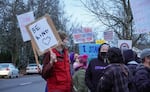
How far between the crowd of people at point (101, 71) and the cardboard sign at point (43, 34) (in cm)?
12

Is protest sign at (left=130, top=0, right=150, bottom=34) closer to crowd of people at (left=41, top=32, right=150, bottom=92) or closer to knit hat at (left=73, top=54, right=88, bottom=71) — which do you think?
crowd of people at (left=41, top=32, right=150, bottom=92)

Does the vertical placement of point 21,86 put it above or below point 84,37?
below

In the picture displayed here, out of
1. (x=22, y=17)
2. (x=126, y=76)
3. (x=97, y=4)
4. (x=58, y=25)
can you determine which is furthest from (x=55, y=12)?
(x=126, y=76)

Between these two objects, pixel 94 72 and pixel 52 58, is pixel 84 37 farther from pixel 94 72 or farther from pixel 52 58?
pixel 52 58

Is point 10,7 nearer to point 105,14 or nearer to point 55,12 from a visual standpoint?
point 55,12

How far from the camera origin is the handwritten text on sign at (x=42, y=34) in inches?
288

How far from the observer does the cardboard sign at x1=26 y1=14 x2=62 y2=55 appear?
7270mm

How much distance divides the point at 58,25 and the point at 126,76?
2596 inches

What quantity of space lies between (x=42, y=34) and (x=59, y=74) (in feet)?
2.47

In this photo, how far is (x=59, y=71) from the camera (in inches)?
284

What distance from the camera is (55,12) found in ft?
222

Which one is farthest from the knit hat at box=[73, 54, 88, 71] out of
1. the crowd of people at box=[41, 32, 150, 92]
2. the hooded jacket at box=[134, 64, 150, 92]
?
the hooded jacket at box=[134, 64, 150, 92]

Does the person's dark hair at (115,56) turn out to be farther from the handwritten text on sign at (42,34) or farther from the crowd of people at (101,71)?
the handwritten text on sign at (42,34)

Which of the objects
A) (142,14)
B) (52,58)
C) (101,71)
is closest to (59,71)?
(52,58)
